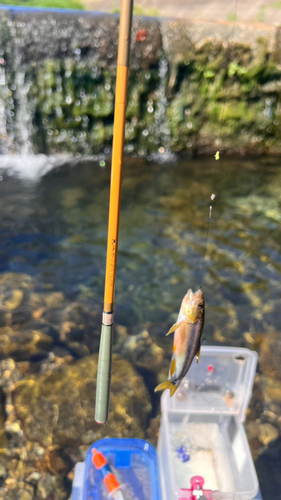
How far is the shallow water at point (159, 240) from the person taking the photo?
250 inches

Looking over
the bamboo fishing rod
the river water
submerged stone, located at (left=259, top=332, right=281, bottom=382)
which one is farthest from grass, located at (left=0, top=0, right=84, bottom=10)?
the bamboo fishing rod

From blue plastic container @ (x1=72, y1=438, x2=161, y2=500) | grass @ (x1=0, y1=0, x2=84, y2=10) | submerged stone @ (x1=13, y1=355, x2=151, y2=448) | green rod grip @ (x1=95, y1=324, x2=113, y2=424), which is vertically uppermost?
grass @ (x1=0, y1=0, x2=84, y2=10)

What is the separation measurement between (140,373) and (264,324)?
2013 millimetres

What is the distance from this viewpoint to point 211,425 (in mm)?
3795

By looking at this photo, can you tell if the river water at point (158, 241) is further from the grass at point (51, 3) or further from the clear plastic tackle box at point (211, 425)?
the grass at point (51, 3)

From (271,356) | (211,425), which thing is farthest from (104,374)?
(271,356)

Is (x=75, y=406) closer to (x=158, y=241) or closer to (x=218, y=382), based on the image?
(x=218, y=382)

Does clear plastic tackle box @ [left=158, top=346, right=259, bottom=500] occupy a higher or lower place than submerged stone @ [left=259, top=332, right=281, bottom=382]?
higher

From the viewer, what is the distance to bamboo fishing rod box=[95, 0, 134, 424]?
2062 millimetres

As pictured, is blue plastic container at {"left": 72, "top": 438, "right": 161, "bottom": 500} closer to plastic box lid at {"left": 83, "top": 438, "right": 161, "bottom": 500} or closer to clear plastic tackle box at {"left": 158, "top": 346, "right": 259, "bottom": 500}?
plastic box lid at {"left": 83, "top": 438, "right": 161, "bottom": 500}

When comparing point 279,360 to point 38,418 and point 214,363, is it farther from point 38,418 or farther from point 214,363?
point 38,418

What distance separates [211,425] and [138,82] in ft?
31.6

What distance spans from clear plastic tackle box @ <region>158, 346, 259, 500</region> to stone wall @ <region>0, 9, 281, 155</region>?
8.61 meters

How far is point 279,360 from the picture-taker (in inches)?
205
